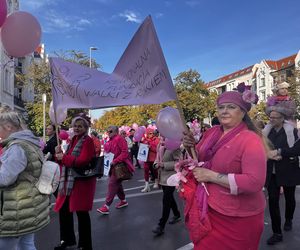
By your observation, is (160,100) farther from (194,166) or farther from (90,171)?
(90,171)

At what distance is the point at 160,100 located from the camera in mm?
2979

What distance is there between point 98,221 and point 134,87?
379 centimetres

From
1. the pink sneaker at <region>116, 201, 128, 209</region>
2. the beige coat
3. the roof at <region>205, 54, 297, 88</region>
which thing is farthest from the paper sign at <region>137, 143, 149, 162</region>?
the roof at <region>205, 54, 297, 88</region>

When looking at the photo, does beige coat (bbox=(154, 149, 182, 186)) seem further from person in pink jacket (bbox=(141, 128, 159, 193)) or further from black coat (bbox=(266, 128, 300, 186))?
person in pink jacket (bbox=(141, 128, 159, 193))

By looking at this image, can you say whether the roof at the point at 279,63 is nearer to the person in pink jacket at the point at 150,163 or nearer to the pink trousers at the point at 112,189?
the person in pink jacket at the point at 150,163

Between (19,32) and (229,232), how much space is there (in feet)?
12.1

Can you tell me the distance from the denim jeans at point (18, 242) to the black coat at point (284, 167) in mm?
3244

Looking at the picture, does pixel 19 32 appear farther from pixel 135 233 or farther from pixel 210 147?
pixel 135 233

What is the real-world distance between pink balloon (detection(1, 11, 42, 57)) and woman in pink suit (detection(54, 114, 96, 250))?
1262mm

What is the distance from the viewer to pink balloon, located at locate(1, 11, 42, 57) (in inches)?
181

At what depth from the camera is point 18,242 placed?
3104 mm

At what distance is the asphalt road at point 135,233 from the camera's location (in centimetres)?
485

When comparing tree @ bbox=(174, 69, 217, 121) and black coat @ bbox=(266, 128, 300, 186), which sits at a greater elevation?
tree @ bbox=(174, 69, 217, 121)

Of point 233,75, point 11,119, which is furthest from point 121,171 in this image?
point 233,75
